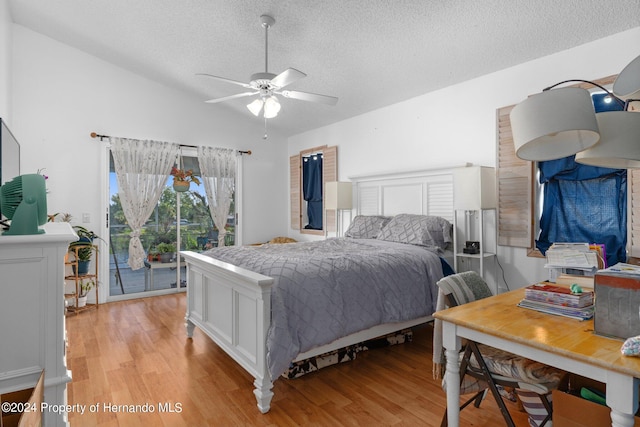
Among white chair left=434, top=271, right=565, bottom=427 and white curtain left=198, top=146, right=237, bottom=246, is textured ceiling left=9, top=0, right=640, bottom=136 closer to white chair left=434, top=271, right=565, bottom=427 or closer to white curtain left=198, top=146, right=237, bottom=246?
white curtain left=198, top=146, right=237, bottom=246

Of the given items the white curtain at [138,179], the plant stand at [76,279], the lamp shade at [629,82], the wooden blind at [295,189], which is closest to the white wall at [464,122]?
the wooden blind at [295,189]

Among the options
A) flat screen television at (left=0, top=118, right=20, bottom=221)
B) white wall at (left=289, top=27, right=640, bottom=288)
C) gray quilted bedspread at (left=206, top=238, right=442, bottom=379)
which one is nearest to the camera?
flat screen television at (left=0, top=118, right=20, bottom=221)

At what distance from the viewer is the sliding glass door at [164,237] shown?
4.73 m

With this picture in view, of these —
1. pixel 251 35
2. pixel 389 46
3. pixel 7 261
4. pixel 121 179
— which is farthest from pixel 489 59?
pixel 121 179

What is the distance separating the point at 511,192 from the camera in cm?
328

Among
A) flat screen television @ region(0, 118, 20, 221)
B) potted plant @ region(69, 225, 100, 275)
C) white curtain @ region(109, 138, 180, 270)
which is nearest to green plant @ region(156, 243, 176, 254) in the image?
white curtain @ region(109, 138, 180, 270)

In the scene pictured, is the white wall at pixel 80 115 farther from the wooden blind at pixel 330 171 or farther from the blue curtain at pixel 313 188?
the wooden blind at pixel 330 171

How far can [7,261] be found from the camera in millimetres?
1414

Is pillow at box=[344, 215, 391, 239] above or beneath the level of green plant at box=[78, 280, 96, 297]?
above

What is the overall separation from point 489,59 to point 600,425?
299cm

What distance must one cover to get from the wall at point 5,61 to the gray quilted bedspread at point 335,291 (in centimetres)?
259

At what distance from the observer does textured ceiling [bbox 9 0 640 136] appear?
8.60 feet

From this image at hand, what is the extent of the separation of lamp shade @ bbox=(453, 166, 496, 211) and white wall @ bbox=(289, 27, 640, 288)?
307 mm

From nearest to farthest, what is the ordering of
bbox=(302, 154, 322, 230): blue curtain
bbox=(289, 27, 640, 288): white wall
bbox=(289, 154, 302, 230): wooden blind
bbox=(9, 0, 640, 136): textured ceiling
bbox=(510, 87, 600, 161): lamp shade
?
bbox=(510, 87, 600, 161): lamp shade, bbox=(9, 0, 640, 136): textured ceiling, bbox=(289, 27, 640, 288): white wall, bbox=(302, 154, 322, 230): blue curtain, bbox=(289, 154, 302, 230): wooden blind
